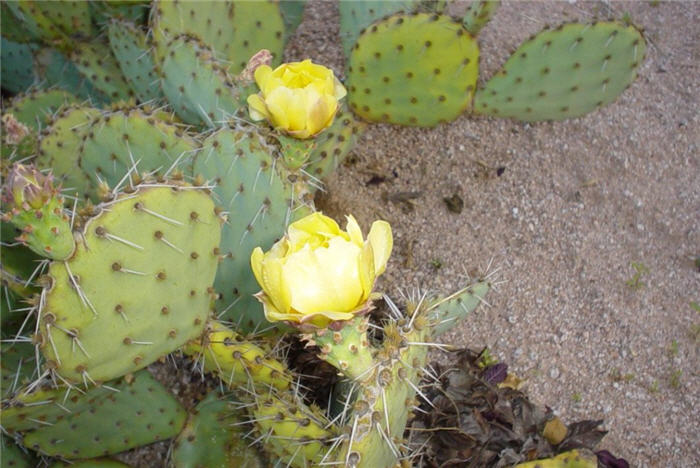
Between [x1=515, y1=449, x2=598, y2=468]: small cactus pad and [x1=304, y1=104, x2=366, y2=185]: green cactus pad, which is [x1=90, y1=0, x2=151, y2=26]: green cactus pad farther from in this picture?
[x1=515, y1=449, x2=598, y2=468]: small cactus pad

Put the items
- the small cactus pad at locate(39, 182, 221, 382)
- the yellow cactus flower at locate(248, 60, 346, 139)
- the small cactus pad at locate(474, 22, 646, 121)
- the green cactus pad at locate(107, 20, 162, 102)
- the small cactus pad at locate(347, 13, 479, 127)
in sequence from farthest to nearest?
the green cactus pad at locate(107, 20, 162, 102) < the small cactus pad at locate(474, 22, 646, 121) < the small cactus pad at locate(347, 13, 479, 127) < the yellow cactus flower at locate(248, 60, 346, 139) < the small cactus pad at locate(39, 182, 221, 382)

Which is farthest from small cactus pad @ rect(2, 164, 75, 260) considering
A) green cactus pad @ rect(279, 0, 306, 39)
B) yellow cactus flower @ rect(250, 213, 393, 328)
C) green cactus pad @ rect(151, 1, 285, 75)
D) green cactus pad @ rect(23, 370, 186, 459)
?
green cactus pad @ rect(279, 0, 306, 39)

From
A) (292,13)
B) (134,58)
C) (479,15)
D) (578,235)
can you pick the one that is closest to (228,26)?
(134,58)

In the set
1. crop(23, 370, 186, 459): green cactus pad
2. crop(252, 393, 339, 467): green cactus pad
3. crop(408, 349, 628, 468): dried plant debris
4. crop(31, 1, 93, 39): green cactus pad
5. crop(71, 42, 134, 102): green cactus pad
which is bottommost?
crop(23, 370, 186, 459): green cactus pad

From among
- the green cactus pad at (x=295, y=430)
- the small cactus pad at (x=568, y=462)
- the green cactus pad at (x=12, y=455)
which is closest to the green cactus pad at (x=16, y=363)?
the green cactus pad at (x=12, y=455)

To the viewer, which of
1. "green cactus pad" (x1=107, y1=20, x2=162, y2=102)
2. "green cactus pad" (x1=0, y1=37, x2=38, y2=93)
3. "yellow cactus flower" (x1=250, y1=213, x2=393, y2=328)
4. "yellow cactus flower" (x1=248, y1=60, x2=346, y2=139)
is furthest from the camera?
"green cactus pad" (x1=0, y1=37, x2=38, y2=93)

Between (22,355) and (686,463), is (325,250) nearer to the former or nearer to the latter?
(22,355)
